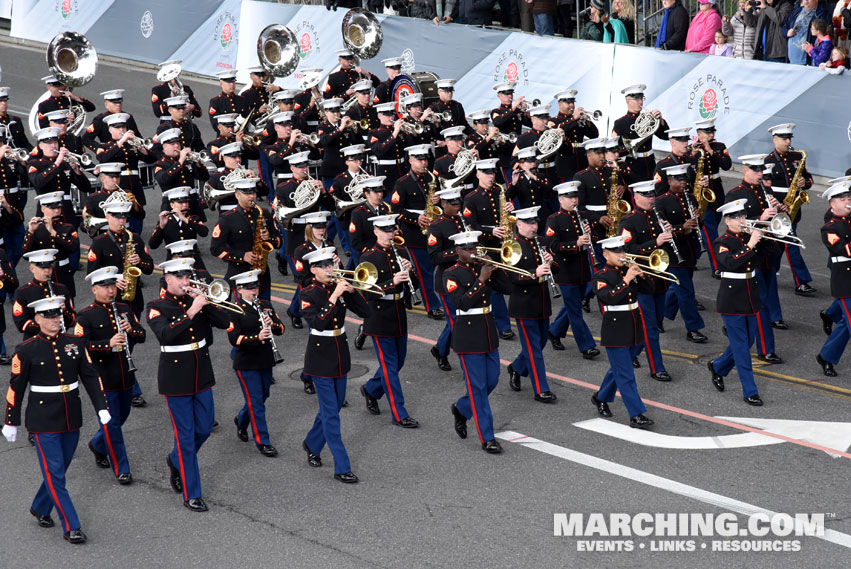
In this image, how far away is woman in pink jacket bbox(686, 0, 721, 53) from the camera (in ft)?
74.6

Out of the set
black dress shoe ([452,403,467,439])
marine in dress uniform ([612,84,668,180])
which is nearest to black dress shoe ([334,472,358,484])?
black dress shoe ([452,403,467,439])

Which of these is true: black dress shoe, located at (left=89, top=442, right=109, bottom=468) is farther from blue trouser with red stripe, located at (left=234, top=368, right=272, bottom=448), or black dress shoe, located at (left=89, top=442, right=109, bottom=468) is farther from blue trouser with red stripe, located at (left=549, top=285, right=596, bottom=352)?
blue trouser with red stripe, located at (left=549, top=285, right=596, bottom=352)

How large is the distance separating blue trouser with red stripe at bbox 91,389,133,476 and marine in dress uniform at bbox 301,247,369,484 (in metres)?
1.77

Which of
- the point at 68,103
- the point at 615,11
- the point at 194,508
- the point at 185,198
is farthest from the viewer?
the point at 615,11

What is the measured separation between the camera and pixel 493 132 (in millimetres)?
18562

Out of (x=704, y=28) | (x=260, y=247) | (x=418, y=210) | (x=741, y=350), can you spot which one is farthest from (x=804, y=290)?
(x=704, y=28)

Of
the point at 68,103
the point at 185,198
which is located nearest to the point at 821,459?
the point at 185,198

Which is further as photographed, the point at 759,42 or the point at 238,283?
the point at 759,42

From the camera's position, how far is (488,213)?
1569 cm

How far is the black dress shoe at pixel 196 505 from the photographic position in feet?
36.3

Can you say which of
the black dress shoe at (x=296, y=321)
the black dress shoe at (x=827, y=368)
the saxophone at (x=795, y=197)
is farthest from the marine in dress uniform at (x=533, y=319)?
the saxophone at (x=795, y=197)

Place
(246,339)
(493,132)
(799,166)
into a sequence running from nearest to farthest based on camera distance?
(246,339) → (799,166) → (493,132)

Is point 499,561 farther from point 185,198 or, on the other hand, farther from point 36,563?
point 185,198

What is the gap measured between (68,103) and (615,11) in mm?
10928
